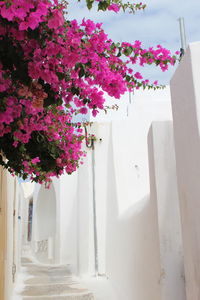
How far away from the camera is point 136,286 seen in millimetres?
5184

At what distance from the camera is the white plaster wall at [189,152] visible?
8.45 feet

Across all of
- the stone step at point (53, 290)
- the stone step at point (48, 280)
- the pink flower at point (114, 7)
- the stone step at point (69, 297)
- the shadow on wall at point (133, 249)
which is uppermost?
the pink flower at point (114, 7)

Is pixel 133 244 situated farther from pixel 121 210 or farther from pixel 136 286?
pixel 121 210

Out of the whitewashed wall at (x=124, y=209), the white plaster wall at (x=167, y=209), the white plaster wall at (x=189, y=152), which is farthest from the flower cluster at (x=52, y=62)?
the whitewashed wall at (x=124, y=209)

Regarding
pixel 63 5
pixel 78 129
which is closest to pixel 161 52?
pixel 63 5

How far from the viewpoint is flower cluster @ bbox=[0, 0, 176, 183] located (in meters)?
1.72

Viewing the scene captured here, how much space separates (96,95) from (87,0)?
0.64 meters

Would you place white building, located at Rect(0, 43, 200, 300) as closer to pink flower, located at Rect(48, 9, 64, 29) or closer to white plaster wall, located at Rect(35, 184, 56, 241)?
pink flower, located at Rect(48, 9, 64, 29)

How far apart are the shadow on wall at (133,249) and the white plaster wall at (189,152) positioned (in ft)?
3.09

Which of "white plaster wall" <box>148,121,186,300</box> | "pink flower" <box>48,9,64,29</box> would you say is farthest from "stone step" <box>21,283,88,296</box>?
"pink flower" <box>48,9,64,29</box>

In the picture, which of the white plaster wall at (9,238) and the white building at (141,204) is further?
the white plaster wall at (9,238)

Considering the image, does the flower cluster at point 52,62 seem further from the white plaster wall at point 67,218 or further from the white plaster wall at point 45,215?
the white plaster wall at point 45,215

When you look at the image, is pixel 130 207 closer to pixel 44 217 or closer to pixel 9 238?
pixel 9 238

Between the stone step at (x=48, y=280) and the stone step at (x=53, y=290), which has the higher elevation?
the stone step at (x=48, y=280)
